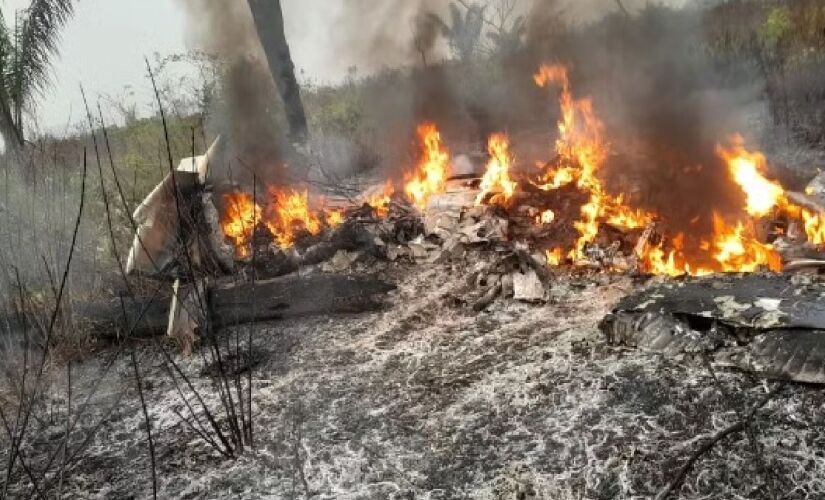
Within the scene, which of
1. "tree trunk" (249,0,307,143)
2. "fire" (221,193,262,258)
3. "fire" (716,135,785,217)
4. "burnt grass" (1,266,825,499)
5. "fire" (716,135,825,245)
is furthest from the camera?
"tree trunk" (249,0,307,143)

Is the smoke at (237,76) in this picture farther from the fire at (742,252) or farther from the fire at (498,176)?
the fire at (742,252)

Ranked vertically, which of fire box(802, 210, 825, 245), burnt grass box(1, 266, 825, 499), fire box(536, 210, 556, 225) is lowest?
burnt grass box(1, 266, 825, 499)

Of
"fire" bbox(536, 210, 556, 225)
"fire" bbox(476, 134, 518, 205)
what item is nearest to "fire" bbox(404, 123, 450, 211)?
"fire" bbox(476, 134, 518, 205)

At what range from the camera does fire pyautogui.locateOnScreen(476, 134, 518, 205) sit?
30.8 ft

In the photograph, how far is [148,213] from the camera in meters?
7.98

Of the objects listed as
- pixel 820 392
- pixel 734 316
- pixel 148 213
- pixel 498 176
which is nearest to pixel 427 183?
pixel 498 176

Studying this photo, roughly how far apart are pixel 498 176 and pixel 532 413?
618cm

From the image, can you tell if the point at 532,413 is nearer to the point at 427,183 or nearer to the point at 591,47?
the point at 427,183

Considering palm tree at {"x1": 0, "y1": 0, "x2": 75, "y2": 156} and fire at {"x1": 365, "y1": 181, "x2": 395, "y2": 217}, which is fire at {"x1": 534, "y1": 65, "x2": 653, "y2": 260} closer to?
fire at {"x1": 365, "y1": 181, "x2": 395, "y2": 217}

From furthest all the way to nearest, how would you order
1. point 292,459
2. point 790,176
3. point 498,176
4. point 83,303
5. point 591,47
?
point 591,47
point 498,176
point 790,176
point 83,303
point 292,459

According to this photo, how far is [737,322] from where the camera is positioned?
4734 millimetres

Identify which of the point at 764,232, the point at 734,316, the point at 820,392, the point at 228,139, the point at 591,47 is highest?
the point at 591,47

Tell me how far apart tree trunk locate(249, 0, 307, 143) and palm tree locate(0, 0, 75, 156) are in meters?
3.82

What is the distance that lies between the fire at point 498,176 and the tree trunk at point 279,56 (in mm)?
5309
